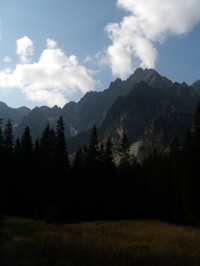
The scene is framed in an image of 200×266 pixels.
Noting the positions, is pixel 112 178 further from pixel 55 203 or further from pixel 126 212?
pixel 55 203

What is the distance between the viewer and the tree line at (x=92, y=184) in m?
57.0

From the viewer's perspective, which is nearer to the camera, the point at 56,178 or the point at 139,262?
the point at 139,262

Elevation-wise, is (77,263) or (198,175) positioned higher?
(198,175)

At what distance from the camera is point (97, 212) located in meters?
76.8

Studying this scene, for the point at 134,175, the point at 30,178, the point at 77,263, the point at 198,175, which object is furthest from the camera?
the point at 134,175

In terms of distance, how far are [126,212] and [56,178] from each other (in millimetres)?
25249

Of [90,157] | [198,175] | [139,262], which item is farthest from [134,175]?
[139,262]

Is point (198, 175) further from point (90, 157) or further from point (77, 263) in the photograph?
point (77, 263)

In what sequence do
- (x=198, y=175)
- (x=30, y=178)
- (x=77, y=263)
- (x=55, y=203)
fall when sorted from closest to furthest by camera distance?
(x=77, y=263) → (x=198, y=175) → (x=55, y=203) → (x=30, y=178)

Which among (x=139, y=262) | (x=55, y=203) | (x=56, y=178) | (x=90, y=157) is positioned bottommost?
(x=139, y=262)

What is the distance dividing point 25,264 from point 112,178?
66.4 metres

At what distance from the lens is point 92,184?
251ft

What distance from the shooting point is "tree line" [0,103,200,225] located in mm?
57000

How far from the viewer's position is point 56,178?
63.8m
